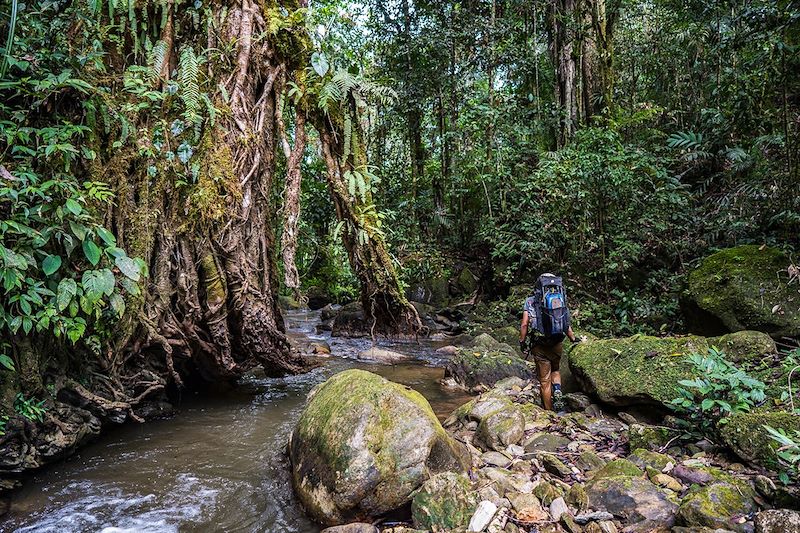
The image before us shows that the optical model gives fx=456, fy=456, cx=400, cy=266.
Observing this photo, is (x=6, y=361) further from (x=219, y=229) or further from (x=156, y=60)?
(x=156, y=60)

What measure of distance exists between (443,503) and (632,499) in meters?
1.30

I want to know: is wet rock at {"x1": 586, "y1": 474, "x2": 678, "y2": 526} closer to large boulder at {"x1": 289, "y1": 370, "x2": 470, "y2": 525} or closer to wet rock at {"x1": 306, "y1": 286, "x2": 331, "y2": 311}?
large boulder at {"x1": 289, "y1": 370, "x2": 470, "y2": 525}

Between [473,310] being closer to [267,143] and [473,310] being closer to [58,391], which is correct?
[267,143]

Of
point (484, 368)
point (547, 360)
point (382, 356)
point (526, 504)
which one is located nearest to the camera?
point (526, 504)

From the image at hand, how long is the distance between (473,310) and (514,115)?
20.5 feet

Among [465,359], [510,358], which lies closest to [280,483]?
[465,359]

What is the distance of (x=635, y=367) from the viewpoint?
516cm

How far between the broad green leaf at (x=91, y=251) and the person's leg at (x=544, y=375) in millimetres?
4920

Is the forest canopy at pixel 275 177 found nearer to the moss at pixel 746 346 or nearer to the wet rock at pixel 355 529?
the wet rock at pixel 355 529

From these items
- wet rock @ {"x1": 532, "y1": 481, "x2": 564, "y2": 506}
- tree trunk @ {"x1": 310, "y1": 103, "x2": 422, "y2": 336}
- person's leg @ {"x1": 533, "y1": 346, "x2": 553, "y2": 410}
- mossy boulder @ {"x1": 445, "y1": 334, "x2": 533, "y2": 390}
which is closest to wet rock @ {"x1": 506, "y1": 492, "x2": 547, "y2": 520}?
wet rock @ {"x1": 532, "y1": 481, "x2": 564, "y2": 506}

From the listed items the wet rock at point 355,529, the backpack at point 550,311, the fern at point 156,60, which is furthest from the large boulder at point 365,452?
the fern at point 156,60

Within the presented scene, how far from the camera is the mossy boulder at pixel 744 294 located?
596 cm

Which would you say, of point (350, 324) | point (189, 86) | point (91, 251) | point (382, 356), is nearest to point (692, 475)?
point (91, 251)

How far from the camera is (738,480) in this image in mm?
3225
